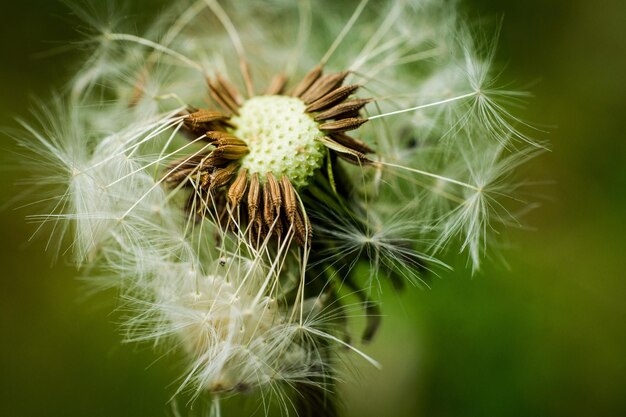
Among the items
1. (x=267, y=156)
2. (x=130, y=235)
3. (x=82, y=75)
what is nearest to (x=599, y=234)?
(x=267, y=156)

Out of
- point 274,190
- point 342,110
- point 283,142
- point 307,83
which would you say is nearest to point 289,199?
point 274,190

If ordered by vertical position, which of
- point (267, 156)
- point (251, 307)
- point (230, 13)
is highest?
point (230, 13)

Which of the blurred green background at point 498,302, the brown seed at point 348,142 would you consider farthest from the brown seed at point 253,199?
the blurred green background at point 498,302

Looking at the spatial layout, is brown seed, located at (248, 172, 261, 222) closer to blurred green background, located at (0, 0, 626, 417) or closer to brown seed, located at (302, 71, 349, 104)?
brown seed, located at (302, 71, 349, 104)

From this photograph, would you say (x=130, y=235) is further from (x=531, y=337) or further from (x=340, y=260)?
(x=531, y=337)

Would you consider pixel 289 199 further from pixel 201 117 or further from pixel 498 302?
pixel 498 302

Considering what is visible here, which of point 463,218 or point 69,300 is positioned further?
point 69,300

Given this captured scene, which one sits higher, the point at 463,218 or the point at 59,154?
the point at 463,218

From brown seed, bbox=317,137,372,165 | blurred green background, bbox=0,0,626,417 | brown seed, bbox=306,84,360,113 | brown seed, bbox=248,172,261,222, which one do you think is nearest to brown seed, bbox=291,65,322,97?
brown seed, bbox=306,84,360,113
